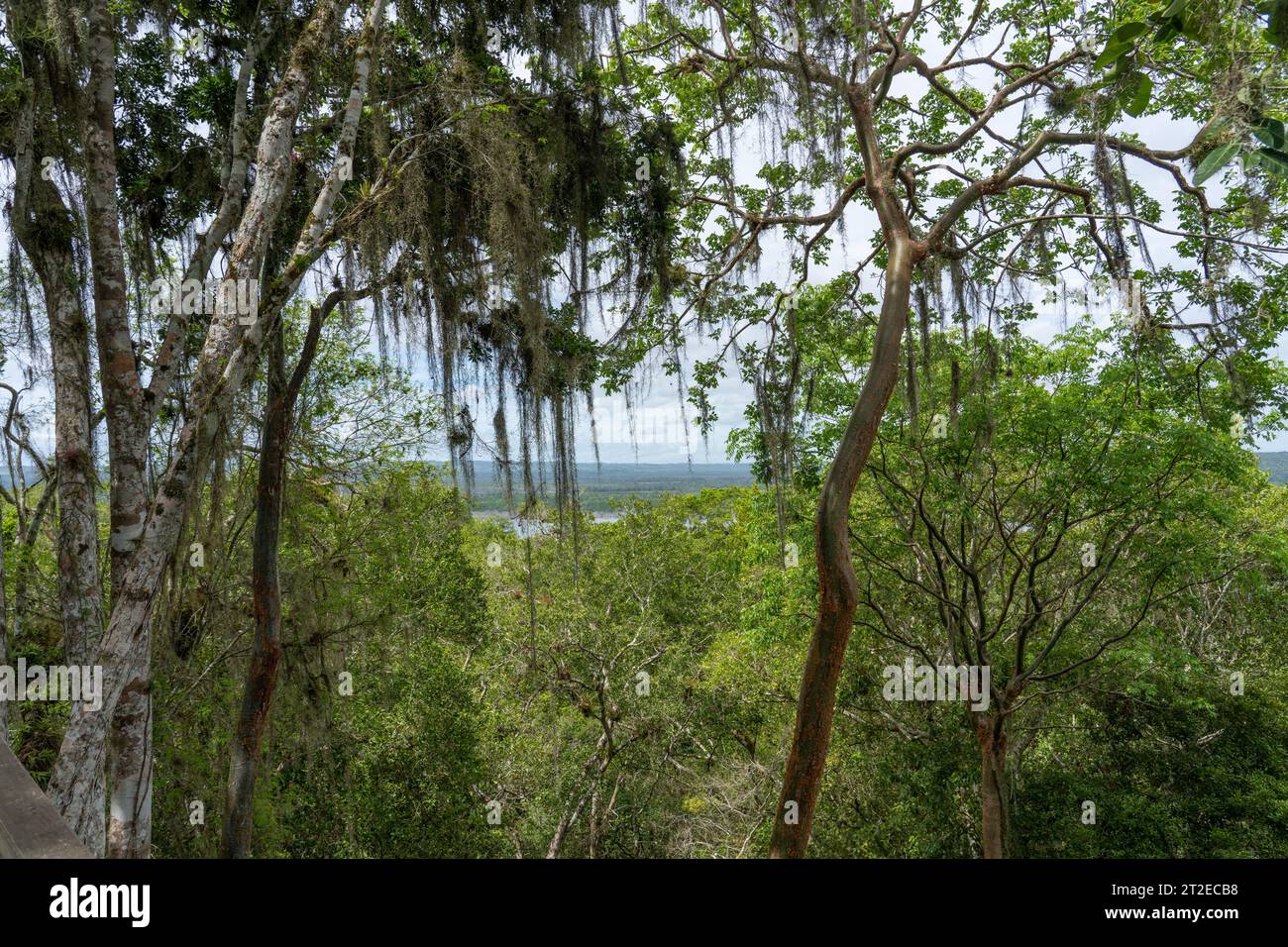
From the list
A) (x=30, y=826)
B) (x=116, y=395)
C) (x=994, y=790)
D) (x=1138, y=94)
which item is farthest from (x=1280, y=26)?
(x=994, y=790)

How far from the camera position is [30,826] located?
3.34 ft

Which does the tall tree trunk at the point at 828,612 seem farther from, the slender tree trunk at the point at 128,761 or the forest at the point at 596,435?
the slender tree trunk at the point at 128,761

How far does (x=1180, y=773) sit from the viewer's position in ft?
24.9

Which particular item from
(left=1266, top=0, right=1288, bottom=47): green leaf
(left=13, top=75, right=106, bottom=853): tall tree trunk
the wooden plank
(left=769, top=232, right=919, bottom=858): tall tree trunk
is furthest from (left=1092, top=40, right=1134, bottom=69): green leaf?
(left=13, top=75, right=106, bottom=853): tall tree trunk

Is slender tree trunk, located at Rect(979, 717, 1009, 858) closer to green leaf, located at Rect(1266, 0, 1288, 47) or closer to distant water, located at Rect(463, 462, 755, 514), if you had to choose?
distant water, located at Rect(463, 462, 755, 514)

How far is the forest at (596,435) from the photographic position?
3.33m

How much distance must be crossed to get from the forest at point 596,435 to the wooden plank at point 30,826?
1.0 inches

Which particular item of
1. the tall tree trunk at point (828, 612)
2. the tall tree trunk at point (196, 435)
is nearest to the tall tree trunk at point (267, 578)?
the tall tree trunk at point (196, 435)

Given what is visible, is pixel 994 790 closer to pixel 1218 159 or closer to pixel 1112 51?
pixel 1218 159

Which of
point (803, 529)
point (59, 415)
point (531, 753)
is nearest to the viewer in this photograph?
point (59, 415)

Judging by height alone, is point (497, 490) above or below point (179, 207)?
below

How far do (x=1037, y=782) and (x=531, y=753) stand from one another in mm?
5843

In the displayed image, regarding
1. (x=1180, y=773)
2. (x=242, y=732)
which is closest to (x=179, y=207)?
(x=242, y=732)
